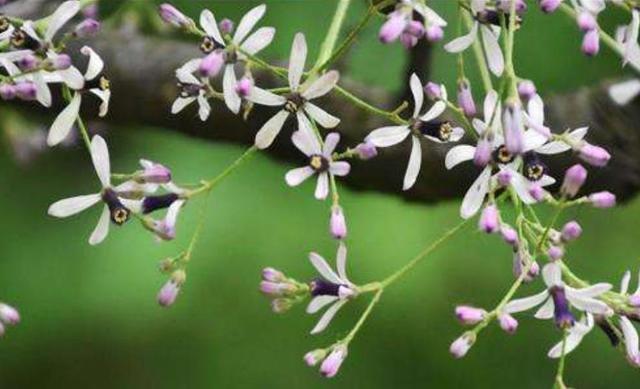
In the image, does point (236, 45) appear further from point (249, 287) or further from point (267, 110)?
point (249, 287)

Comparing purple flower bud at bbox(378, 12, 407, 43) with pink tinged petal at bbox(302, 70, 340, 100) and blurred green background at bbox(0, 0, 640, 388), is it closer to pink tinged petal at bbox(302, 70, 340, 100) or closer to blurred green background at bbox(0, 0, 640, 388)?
pink tinged petal at bbox(302, 70, 340, 100)

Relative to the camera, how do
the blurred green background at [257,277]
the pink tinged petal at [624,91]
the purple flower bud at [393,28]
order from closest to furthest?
1. the purple flower bud at [393,28]
2. the pink tinged petal at [624,91]
3. the blurred green background at [257,277]

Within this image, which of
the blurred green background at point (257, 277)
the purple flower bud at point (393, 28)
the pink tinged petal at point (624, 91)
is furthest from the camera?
the blurred green background at point (257, 277)

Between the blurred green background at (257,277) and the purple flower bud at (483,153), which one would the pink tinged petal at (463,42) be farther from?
the blurred green background at (257,277)

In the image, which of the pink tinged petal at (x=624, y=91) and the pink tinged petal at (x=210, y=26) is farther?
the pink tinged petal at (x=624, y=91)

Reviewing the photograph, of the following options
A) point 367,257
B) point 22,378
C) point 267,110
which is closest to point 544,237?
point 267,110

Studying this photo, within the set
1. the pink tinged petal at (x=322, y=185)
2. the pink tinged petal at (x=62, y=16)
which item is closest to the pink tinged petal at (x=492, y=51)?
the pink tinged petal at (x=322, y=185)

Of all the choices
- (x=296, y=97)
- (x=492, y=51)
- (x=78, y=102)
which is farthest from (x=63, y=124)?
(x=492, y=51)
